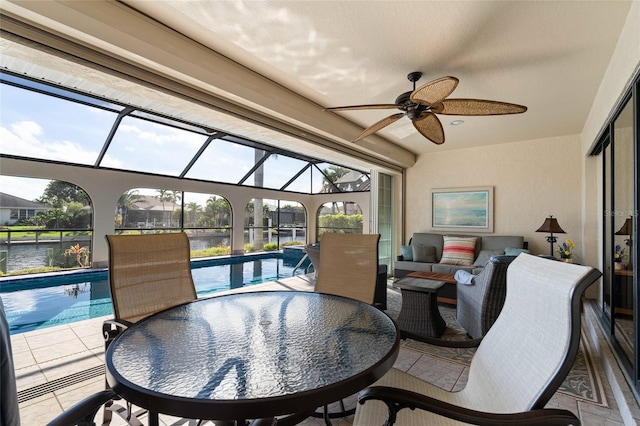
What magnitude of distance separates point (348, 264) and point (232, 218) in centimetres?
747

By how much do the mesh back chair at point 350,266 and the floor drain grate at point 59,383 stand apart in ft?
6.13

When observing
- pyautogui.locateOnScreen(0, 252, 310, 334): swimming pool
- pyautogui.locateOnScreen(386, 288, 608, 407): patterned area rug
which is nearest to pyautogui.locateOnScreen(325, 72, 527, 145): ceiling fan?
pyautogui.locateOnScreen(386, 288, 608, 407): patterned area rug

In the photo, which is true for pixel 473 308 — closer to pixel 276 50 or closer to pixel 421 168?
pixel 276 50

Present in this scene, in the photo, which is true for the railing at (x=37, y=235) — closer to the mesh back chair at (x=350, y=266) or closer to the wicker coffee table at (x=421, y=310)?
the mesh back chair at (x=350, y=266)

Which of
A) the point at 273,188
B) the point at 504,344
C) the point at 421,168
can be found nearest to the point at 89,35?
the point at 504,344

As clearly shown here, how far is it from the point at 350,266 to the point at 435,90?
5.13 ft

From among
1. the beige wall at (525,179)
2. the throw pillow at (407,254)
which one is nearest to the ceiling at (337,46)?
the beige wall at (525,179)

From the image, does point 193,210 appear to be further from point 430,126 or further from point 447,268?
point 430,126

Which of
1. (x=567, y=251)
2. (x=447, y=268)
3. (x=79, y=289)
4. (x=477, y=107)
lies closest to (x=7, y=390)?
(x=477, y=107)

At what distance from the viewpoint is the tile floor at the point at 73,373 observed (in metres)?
1.83

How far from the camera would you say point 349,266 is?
2584 millimetres

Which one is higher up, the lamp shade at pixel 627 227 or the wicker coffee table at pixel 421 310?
the lamp shade at pixel 627 227

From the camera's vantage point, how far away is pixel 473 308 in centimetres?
292

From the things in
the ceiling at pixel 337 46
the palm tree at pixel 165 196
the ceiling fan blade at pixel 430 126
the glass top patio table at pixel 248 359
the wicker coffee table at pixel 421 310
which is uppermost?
the ceiling at pixel 337 46
